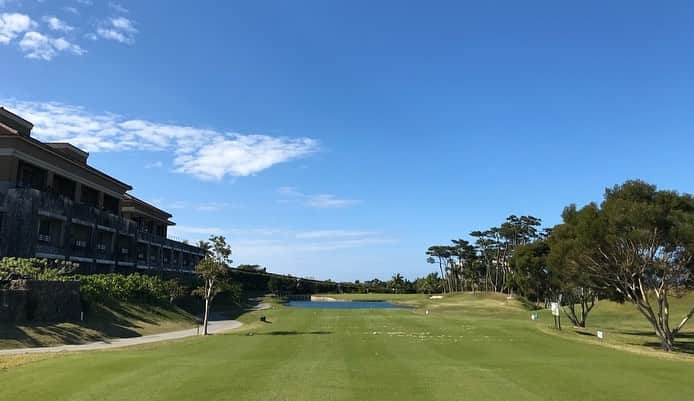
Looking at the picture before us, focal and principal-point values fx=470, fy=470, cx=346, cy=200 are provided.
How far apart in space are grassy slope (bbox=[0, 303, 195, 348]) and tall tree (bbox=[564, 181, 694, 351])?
3871 cm

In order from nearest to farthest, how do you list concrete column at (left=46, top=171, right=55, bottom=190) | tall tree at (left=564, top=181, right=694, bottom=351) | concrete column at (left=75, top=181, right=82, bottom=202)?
tall tree at (left=564, top=181, right=694, bottom=351) < concrete column at (left=46, top=171, right=55, bottom=190) < concrete column at (left=75, top=181, right=82, bottom=202)

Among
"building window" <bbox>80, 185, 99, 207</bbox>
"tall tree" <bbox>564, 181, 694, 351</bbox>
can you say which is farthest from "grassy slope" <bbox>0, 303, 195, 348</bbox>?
"tall tree" <bbox>564, 181, 694, 351</bbox>

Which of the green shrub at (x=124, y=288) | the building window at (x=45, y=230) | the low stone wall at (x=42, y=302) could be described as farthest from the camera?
the building window at (x=45, y=230)

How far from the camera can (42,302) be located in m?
36.3

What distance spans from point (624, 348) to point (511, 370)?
16.9 meters

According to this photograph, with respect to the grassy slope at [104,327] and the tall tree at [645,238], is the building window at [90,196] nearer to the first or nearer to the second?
the grassy slope at [104,327]

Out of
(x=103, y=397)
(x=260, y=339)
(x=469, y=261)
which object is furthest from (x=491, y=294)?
(x=103, y=397)

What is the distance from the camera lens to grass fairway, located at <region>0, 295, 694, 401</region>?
15477mm

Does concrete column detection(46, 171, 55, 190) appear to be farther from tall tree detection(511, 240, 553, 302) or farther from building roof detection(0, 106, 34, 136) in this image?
tall tree detection(511, 240, 553, 302)

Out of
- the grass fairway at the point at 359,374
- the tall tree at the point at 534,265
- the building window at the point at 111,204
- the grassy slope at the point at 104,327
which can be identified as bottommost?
the grassy slope at the point at 104,327

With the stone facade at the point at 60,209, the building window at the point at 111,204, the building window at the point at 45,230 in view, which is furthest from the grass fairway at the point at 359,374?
the building window at the point at 111,204

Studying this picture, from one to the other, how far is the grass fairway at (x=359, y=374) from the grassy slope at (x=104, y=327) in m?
9.58

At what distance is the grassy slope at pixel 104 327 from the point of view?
104 ft

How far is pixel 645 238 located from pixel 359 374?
78.0 feet
